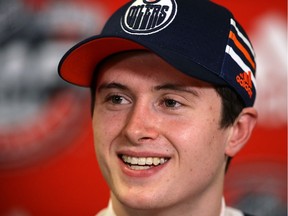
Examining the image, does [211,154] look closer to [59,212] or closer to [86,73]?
[86,73]

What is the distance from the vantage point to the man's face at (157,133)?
1.08 m

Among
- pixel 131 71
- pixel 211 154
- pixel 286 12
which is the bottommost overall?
pixel 211 154

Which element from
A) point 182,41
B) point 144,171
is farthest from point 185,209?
point 182,41

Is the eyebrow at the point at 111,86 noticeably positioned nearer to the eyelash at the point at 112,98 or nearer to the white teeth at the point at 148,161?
the eyelash at the point at 112,98

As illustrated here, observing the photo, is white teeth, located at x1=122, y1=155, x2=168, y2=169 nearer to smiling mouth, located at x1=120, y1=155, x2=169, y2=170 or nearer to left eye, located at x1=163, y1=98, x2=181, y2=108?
smiling mouth, located at x1=120, y1=155, x2=169, y2=170

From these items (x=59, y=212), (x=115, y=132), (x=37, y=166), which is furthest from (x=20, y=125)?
(x=115, y=132)

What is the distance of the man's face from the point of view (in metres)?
1.08

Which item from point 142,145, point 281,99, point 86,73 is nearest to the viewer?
point 142,145

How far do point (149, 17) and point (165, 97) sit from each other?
16 cm

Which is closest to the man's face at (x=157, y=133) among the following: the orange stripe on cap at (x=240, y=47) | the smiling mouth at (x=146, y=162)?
the smiling mouth at (x=146, y=162)

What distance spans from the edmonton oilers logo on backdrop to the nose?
0.15m

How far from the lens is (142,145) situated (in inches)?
42.6

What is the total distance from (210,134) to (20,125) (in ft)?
2.88

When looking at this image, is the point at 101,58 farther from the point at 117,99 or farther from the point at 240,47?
the point at 240,47
